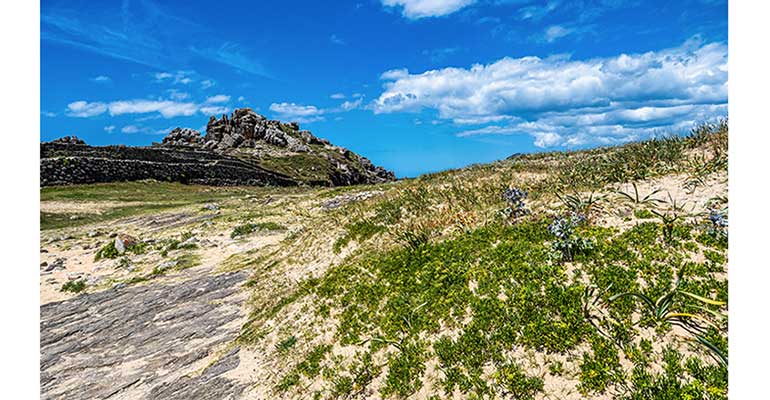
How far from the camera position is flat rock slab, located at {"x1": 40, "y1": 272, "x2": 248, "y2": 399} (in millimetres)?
9516

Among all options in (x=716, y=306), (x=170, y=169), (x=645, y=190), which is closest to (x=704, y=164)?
(x=645, y=190)

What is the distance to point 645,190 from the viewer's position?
11.3m

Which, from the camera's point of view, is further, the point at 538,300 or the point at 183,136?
the point at 183,136

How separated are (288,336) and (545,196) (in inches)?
346

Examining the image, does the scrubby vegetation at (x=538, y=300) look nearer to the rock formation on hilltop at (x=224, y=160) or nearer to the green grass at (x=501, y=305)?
the green grass at (x=501, y=305)

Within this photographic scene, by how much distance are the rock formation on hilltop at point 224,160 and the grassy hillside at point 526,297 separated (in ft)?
183

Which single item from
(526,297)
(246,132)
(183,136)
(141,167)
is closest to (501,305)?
(526,297)

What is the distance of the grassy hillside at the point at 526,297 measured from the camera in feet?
18.7

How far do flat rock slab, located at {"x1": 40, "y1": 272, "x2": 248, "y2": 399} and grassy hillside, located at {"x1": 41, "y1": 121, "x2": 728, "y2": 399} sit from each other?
2.93ft

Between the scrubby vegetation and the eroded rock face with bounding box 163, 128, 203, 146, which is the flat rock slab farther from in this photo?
the eroded rock face with bounding box 163, 128, 203, 146

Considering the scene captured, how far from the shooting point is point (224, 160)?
240 ft

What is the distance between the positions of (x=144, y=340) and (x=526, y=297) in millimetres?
11577

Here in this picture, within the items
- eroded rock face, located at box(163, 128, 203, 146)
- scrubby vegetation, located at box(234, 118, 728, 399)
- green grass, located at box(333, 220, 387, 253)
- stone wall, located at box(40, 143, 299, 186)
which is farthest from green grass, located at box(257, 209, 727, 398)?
eroded rock face, located at box(163, 128, 203, 146)

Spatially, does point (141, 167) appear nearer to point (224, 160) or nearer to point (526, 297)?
point (224, 160)
